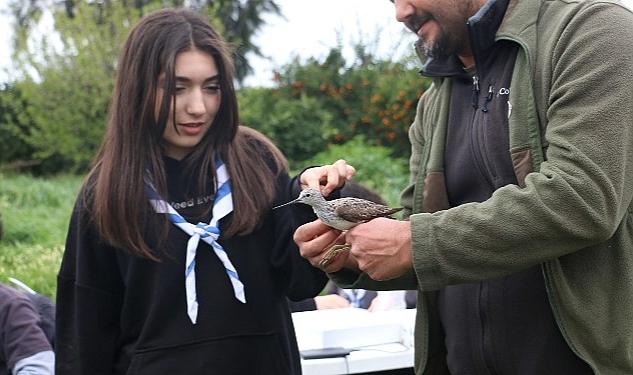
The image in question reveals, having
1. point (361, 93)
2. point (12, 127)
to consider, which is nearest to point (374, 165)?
point (361, 93)

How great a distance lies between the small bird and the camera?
267 centimetres

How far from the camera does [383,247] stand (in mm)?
2541

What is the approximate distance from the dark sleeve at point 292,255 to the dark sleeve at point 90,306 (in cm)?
61

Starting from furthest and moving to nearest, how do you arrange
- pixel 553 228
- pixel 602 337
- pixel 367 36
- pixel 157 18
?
pixel 367 36 → pixel 157 18 → pixel 602 337 → pixel 553 228

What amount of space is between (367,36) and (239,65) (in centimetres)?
428

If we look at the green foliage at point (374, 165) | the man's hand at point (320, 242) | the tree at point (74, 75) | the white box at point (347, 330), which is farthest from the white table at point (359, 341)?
the tree at point (74, 75)

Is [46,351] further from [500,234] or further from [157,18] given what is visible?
[500,234]

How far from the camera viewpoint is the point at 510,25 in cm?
270

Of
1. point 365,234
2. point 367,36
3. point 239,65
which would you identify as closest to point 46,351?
point 365,234

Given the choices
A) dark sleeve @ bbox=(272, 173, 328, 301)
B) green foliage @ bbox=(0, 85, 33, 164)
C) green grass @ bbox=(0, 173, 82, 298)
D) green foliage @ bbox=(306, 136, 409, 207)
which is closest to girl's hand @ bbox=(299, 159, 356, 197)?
dark sleeve @ bbox=(272, 173, 328, 301)

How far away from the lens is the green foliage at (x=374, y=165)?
12061 millimetres

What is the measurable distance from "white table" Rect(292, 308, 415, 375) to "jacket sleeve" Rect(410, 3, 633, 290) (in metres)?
1.71

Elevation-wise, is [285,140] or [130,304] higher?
[130,304]

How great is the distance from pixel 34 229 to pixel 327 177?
7833 mm
